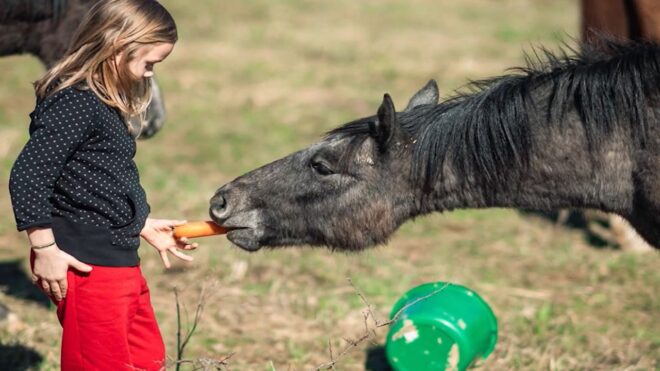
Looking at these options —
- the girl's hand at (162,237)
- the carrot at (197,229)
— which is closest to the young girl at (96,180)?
the girl's hand at (162,237)

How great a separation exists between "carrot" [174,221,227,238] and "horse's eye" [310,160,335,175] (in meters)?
0.56

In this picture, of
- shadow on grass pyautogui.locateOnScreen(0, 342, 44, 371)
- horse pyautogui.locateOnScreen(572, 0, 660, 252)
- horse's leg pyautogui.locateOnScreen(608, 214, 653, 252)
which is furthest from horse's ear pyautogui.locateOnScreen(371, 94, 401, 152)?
horse's leg pyautogui.locateOnScreen(608, 214, 653, 252)

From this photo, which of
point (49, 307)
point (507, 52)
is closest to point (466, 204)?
point (49, 307)

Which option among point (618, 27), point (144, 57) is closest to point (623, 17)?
point (618, 27)

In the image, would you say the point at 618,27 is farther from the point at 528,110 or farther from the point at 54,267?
the point at 54,267

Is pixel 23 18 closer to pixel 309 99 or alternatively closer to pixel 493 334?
pixel 493 334

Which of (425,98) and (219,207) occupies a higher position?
(425,98)

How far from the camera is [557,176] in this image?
13.5ft

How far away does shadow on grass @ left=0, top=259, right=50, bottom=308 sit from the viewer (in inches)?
232

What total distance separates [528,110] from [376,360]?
1.95 meters

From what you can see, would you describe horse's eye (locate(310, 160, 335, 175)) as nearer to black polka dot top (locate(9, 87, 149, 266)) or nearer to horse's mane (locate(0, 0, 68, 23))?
black polka dot top (locate(9, 87, 149, 266))

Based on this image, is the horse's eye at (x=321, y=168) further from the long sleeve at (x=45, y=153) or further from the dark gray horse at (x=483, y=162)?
the long sleeve at (x=45, y=153)

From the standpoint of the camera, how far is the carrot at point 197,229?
13.2 ft

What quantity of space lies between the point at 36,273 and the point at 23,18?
2.92 metres
